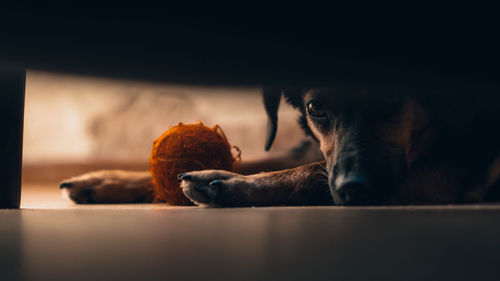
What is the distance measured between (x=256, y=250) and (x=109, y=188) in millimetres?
1597

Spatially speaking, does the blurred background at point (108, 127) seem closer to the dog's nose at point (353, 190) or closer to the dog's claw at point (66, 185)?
the dog's claw at point (66, 185)

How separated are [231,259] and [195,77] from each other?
0.75 feet

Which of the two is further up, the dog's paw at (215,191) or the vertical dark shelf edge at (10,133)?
the vertical dark shelf edge at (10,133)

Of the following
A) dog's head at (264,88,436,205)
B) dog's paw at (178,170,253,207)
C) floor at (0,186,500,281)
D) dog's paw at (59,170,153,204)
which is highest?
dog's head at (264,88,436,205)

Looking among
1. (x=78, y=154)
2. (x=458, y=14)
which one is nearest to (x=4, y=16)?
(x=458, y=14)

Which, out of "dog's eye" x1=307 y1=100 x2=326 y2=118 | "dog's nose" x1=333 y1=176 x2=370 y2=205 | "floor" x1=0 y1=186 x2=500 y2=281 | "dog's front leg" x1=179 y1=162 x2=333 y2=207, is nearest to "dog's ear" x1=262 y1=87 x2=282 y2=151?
"dog's eye" x1=307 y1=100 x2=326 y2=118

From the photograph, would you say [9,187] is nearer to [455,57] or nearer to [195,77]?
[195,77]

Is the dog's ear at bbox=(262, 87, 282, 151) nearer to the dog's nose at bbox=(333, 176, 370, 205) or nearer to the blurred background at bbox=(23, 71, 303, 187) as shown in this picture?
the dog's nose at bbox=(333, 176, 370, 205)

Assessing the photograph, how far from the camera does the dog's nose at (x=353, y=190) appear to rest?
4.21 feet

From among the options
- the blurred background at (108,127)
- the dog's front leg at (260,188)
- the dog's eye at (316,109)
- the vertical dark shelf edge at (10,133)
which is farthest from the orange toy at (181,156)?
the blurred background at (108,127)

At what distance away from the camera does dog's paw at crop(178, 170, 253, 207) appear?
1.44 meters

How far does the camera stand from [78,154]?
346 centimetres

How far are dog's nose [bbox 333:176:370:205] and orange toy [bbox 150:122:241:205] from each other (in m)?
0.53

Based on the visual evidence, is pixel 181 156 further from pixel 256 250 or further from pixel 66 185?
pixel 256 250
